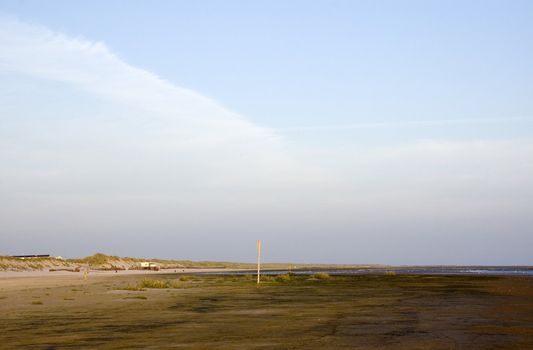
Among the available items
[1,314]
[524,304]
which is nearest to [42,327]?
[1,314]

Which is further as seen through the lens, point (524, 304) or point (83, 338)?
point (524, 304)

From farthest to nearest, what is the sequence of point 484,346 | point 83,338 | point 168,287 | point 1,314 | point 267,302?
point 168,287, point 267,302, point 1,314, point 83,338, point 484,346

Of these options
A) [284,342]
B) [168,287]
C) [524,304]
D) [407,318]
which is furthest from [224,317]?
[168,287]

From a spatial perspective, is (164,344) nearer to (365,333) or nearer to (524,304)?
(365,333)

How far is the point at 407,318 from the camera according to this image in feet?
76.0

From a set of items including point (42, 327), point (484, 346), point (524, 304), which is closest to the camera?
point (484, 346)

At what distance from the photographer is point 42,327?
66.9ft

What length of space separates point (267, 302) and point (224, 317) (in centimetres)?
848

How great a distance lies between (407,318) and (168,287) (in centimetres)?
2938

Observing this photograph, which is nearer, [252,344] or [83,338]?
[252,344]

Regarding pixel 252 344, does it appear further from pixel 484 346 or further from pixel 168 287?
pixel 168 287

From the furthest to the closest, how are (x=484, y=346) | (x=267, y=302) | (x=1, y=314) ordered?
(x=267, y=302) < (x=1, y=314) < (x=484, y=346)

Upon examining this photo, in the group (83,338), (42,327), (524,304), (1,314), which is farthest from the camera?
(524,304)

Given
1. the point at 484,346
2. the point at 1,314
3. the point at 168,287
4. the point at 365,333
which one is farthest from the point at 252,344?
the point at 168,287
